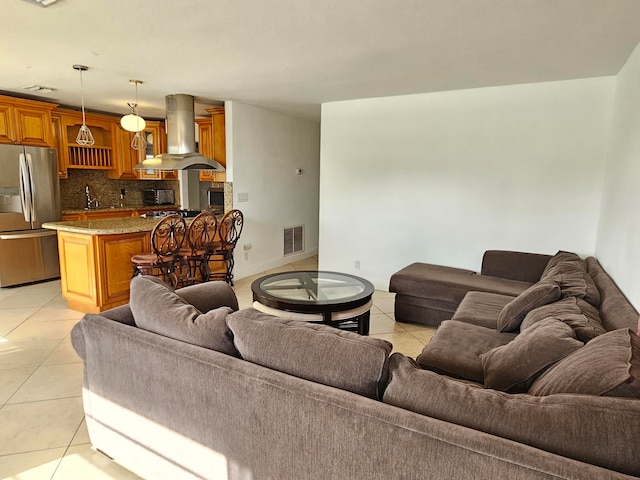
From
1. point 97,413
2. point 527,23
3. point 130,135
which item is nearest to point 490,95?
point 527,23

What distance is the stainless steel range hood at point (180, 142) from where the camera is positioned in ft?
Answer: 16.1

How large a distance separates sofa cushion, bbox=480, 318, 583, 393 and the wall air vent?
198 inches

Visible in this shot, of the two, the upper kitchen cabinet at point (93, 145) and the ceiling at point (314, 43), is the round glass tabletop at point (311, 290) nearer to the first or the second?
the ceiling at point (314, 43)

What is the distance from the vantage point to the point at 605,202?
353 cm

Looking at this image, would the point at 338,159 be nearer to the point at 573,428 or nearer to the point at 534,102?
the point at 534,102

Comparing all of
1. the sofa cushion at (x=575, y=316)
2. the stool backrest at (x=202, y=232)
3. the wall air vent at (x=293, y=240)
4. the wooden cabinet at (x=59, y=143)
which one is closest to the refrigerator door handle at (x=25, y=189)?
the wooden cabinet at (x=59, y=143)

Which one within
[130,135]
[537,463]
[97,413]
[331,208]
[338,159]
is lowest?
[97,413]

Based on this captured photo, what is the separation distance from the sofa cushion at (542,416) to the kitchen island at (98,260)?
357cm

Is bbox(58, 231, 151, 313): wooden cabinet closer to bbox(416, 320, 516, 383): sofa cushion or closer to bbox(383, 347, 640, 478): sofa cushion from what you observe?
bbox(416, 320, 516, 383): sofa cushion

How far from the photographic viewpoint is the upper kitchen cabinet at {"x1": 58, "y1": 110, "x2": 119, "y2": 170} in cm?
573

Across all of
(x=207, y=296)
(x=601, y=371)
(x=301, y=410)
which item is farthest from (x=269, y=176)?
(x=601, y=371)

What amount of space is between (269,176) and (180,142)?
54.9 inches

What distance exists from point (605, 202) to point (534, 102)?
1202mm

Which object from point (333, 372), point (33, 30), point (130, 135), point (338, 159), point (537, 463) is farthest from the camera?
point (130, 135)
